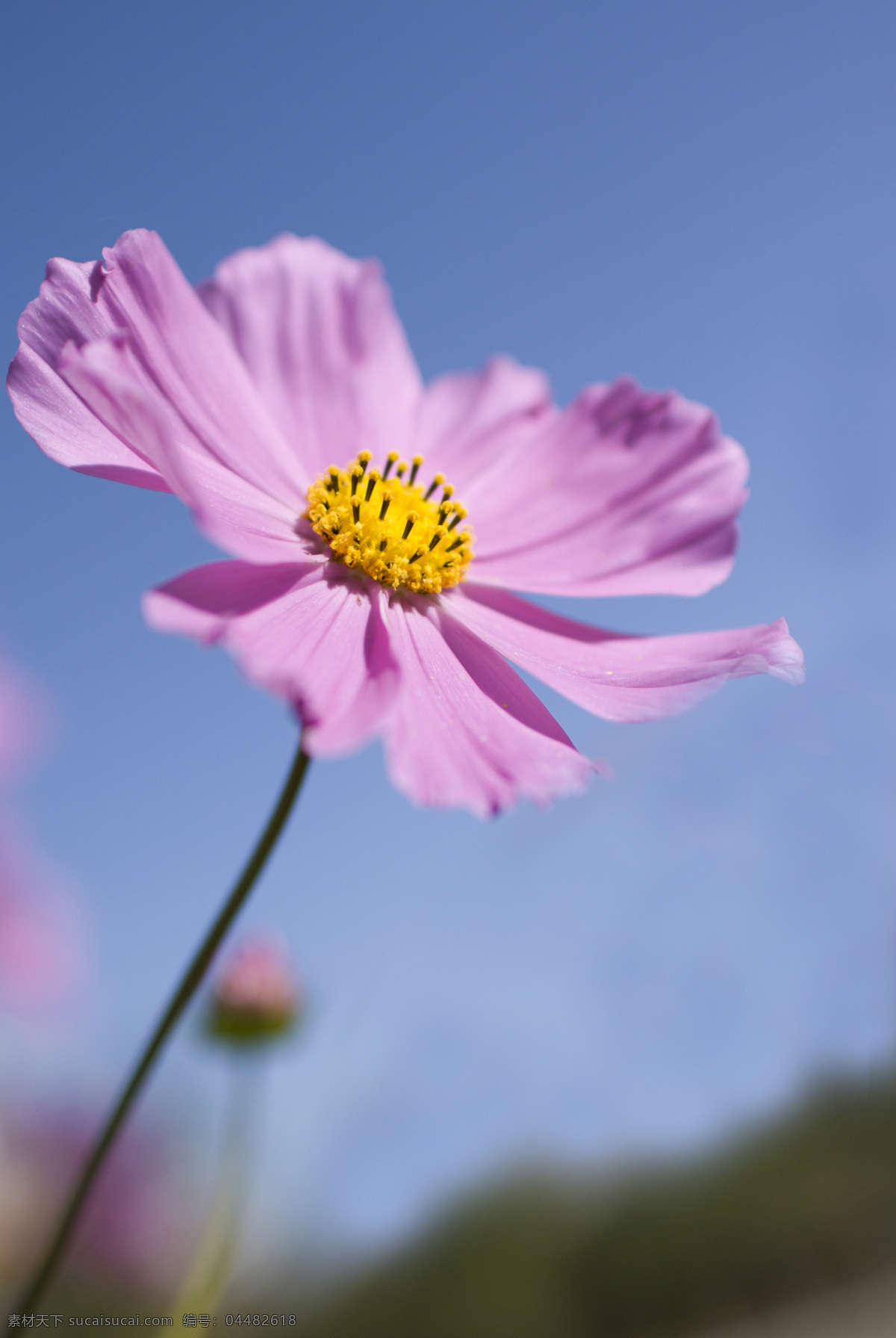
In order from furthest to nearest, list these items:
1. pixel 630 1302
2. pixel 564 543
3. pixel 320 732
Result: 1. pixel 630 1302
2. pixel 564 543
3. pixel 320 732

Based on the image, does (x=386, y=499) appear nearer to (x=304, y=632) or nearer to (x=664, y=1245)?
(x=304, y=632)

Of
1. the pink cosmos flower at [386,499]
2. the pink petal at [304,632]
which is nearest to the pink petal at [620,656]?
the pink cosmos flower at [386,499]

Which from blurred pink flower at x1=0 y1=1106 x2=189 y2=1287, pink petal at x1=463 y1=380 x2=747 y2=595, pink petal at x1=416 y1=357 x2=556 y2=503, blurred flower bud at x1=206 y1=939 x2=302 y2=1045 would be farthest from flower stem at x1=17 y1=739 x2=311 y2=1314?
blurred pink flower at x1=0 y1=1106 x2=189 y2=1287

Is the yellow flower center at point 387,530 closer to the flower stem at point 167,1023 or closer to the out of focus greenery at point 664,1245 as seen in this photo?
the flower stem at point 167,1023

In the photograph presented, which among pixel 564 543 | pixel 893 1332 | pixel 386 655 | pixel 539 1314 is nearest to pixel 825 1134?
pixel 893 1332

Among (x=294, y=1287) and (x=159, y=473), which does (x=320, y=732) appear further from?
(x=294, y=1287)

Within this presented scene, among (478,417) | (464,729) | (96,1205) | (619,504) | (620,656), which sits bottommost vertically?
(96,1205)

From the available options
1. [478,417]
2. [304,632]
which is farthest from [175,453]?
[478,417]
